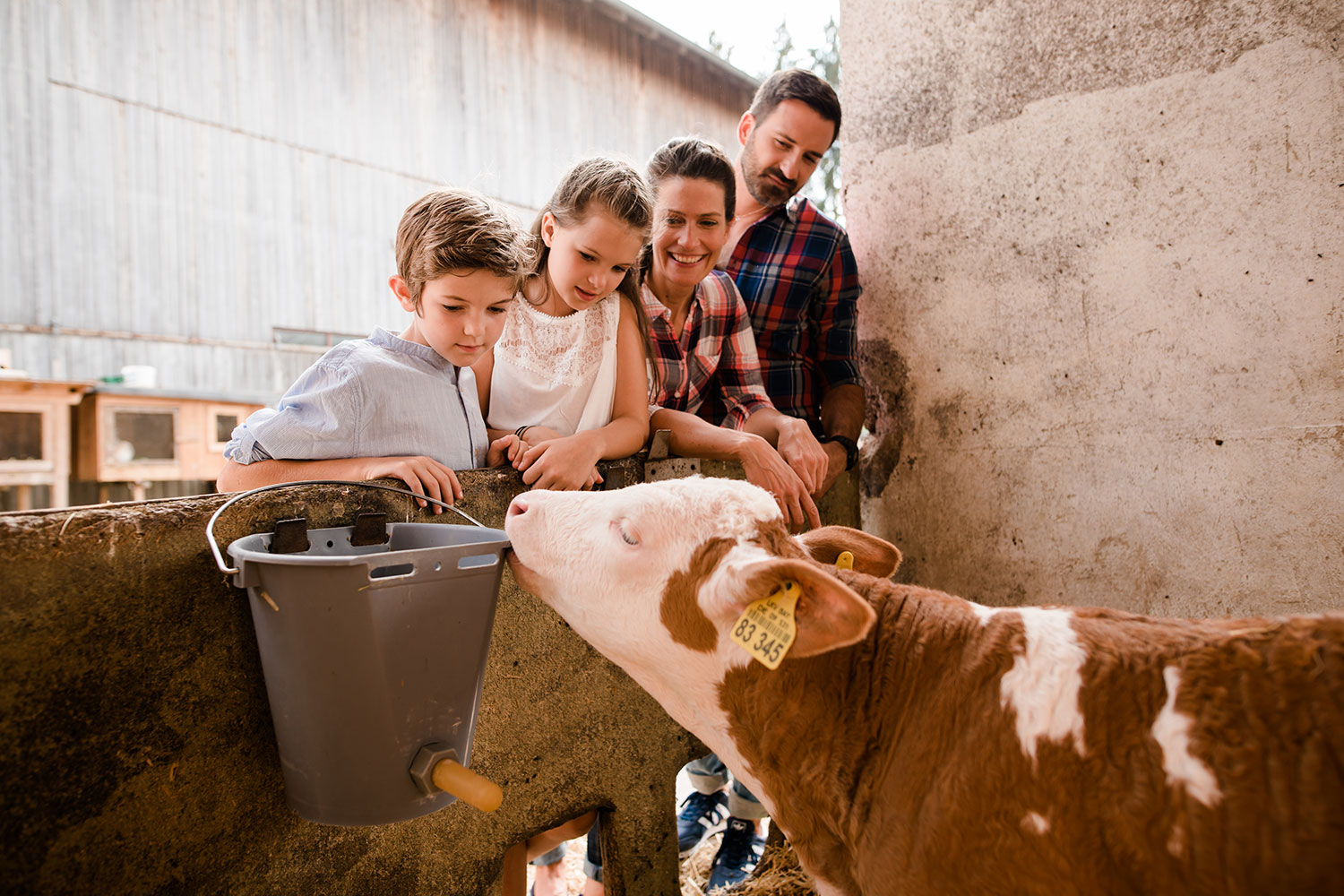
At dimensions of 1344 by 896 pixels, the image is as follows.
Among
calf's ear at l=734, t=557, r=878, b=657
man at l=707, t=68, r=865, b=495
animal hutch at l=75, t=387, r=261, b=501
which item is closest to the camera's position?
calf's ear at l=734, t=557, r=878, b=657

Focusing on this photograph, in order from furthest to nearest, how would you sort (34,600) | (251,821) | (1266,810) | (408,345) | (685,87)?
(685,87) → (408,345) → (251,821) → (34,600) → (1266,810)

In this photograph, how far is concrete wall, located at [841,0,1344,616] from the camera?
2.31 m

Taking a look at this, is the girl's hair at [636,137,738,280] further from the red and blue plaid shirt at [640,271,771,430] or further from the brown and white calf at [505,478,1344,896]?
the brown and white calf at [505,478,1344,896]

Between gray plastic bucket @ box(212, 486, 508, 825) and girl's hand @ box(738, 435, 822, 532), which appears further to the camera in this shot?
girl's hand @ box(738, 435, 822, 532)

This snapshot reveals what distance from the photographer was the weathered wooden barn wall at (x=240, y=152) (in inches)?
255

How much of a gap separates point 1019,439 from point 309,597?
2.62 meters

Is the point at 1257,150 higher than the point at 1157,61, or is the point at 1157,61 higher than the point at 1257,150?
the point at 1157,61

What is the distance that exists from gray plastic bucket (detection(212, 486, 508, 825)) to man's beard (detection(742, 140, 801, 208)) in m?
2.43

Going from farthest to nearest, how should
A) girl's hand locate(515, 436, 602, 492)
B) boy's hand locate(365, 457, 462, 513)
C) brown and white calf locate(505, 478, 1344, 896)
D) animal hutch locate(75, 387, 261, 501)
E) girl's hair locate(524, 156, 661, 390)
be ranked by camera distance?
animal hutch locate(75, 387, 261, 501), girl's hair locate(524, 156, 661, 390), girl's hand locate(515, 436, 602, 492), boy's hand locate(365, 457, 462, 513), brown and white calf locate(505, 478, 1344, 896)

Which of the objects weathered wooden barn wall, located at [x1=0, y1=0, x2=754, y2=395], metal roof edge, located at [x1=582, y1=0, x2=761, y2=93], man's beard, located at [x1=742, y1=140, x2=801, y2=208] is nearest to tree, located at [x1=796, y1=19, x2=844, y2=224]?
metal roof edge, located at [x1=582, y1=0, x2=761, y2=93]

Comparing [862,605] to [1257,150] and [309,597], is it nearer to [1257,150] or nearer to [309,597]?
[309,597]

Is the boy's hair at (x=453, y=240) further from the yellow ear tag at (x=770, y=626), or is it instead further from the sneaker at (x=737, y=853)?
the sneaker at (x=737, y=853)

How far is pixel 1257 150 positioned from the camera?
2.37m

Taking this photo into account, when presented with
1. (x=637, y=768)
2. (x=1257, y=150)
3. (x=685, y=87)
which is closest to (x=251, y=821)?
(x=637, y=768)
